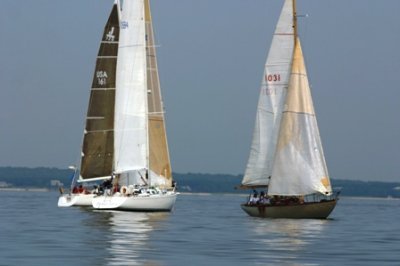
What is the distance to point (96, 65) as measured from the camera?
86750mm

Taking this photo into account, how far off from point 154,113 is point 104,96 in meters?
5.73

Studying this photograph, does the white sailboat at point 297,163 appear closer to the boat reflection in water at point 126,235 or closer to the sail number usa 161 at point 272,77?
the sail number usa 161 at point 272,77

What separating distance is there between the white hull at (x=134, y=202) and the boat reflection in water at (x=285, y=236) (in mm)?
8692

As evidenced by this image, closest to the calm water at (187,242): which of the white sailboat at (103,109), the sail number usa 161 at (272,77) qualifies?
the sail number usa 161 at (272,77)

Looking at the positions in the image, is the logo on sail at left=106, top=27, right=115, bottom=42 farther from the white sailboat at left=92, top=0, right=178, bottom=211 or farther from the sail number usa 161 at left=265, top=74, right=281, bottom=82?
the sail number usa 161 at left=265, top=74, right=281, bottom=82

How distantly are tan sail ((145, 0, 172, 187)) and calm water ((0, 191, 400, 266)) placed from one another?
10487 mm

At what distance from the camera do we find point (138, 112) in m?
81.8

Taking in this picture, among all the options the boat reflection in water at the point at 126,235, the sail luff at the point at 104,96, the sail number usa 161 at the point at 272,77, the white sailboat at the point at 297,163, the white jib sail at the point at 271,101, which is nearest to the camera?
the boat reflection in water at the point at 126,235

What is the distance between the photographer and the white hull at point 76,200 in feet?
275

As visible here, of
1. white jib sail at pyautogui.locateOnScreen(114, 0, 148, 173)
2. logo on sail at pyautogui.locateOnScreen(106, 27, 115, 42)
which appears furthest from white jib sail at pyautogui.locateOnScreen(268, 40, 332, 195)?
logo on sail at pyautogui.locateOnScreen(106, 27, 115, 42)

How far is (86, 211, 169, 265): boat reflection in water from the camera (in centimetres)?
4109

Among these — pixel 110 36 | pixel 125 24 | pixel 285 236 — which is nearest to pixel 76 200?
pixel 110 36

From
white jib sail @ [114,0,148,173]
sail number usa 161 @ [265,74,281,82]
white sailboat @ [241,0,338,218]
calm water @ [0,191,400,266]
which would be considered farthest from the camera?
white jib sail @ [114,0,148,173]

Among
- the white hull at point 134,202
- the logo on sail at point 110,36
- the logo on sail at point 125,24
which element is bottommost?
the white hull at point 134,202
